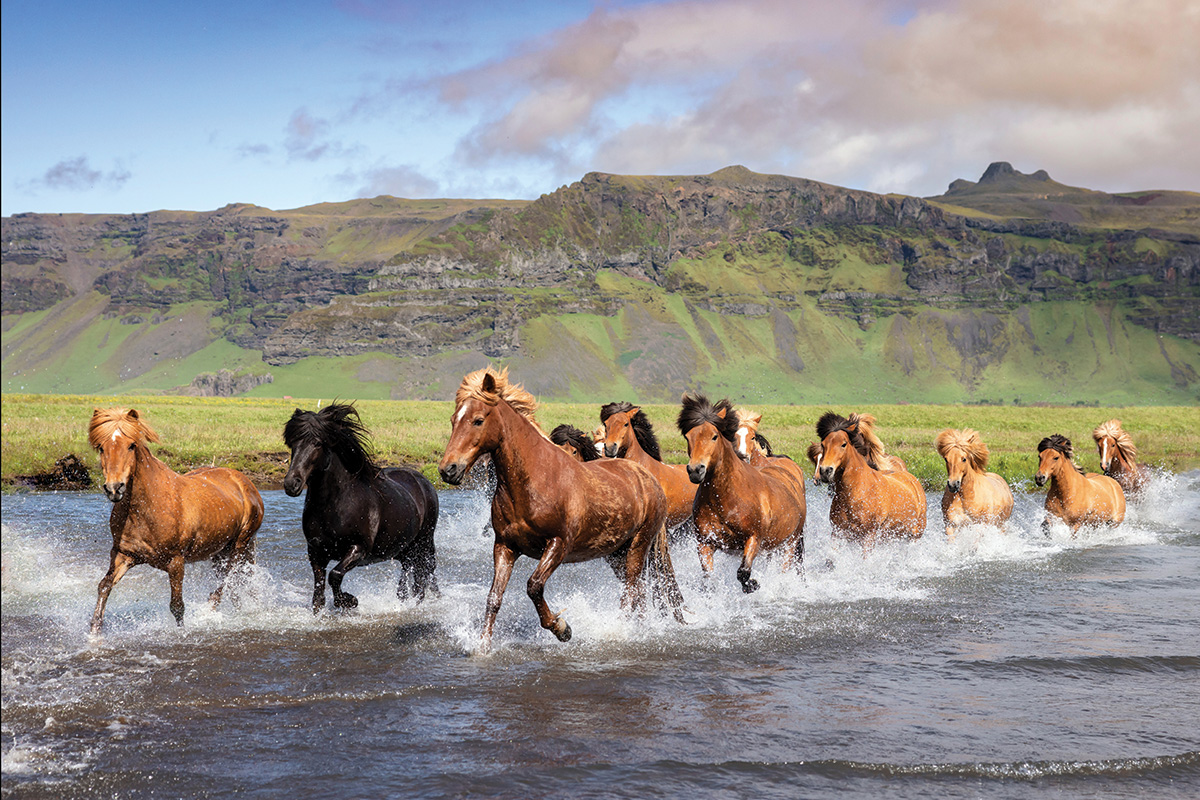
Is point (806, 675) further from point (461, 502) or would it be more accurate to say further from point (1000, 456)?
point (1000, 456)

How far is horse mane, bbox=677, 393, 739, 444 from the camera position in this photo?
1152 cm

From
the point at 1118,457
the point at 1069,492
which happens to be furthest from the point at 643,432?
the point at 1118,457

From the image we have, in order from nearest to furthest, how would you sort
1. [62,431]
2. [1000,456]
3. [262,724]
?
[262,724] → [62,431] → [1000,456]

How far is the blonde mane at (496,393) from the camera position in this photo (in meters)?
8.50

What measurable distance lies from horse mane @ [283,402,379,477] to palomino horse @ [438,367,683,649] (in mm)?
2622

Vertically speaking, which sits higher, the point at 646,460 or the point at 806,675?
the point at 646,460

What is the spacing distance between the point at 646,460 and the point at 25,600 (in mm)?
8067

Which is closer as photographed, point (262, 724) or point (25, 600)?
point (262, 724)

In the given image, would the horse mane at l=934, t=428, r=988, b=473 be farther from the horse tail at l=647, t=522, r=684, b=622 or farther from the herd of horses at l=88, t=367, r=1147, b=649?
the horse tail at l=647, t=522, r=684, b=622

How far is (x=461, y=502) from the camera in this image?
2516cm

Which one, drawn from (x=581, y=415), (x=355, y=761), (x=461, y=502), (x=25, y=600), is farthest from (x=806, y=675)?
(x=581, y=415)

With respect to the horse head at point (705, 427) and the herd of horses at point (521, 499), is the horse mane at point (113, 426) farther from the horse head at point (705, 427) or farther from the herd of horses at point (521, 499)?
the horse head at point (705, 427)

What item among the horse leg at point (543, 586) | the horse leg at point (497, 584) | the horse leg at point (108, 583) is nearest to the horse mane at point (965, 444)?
the horse leg at point (543, 586)

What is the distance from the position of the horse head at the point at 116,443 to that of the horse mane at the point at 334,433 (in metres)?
1.60
